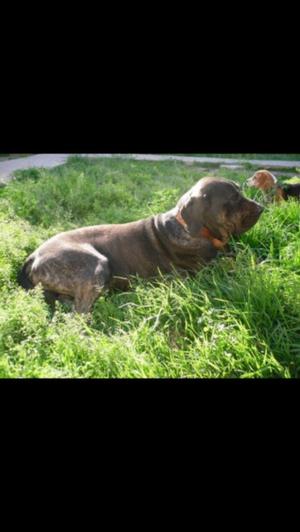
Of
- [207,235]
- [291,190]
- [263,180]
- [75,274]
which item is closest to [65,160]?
[75,274]

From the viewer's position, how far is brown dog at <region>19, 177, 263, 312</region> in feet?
11.2

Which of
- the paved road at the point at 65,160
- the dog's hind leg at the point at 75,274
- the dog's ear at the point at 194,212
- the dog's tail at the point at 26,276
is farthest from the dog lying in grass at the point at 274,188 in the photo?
the dog's tail at the point at 26,276

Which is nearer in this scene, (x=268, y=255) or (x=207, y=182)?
(x=207, y=182)

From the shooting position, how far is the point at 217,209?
3416mm

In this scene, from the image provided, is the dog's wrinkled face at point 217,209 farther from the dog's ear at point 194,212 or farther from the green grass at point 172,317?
the green grass at point 172,317

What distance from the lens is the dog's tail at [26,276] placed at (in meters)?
3.55

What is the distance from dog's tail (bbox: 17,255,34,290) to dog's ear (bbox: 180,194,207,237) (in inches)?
46.2

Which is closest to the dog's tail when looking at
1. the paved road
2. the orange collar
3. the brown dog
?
the brown dog

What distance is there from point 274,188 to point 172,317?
205cm

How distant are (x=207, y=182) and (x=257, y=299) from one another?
3.06 feet

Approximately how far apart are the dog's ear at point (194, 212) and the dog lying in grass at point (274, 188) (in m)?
1.21

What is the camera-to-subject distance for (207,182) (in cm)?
348
